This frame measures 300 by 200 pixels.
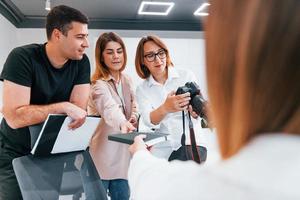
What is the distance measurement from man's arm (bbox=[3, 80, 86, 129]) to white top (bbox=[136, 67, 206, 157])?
43 centimetres

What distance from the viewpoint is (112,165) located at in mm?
1924

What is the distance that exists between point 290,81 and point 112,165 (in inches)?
64.4

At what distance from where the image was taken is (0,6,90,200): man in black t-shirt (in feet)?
4.43

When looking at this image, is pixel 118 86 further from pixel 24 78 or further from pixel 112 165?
pixel 24 78

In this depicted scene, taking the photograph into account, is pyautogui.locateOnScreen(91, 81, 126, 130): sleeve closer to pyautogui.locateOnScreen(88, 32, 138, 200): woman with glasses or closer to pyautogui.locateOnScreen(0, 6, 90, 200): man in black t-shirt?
pyautogui.locateOnScreen(88, 32, 138, 200): woman with glasses

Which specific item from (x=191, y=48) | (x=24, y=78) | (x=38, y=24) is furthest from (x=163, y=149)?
(x=38, y=24)

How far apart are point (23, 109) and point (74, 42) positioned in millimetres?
410

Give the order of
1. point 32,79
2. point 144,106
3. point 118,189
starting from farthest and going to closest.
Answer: point 118,189 → point 144,106 → point 32,79

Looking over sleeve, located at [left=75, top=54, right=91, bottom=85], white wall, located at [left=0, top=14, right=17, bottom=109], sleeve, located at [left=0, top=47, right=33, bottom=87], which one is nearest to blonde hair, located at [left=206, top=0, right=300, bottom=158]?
sleeve, located at [left=0, top=47, right=33, bottom=87]

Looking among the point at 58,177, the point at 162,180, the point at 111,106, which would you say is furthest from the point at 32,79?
the point at 162,180

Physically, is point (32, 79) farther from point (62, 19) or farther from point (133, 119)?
point (133, 119)

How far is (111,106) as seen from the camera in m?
1.84

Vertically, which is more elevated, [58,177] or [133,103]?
[133,103]

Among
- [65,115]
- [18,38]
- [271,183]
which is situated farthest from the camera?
[18,38]
